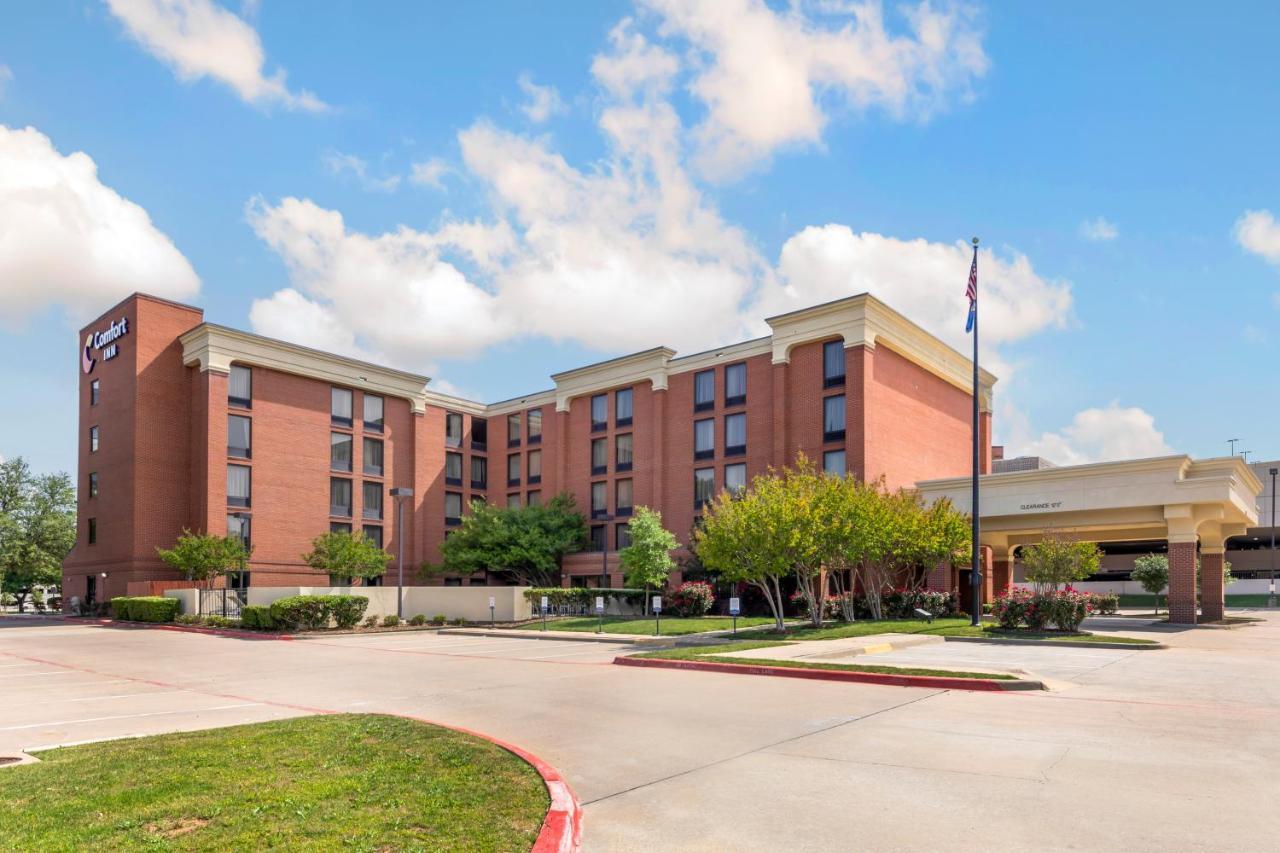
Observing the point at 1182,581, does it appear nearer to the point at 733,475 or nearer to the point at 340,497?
the point at 733,475

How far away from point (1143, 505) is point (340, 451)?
4476 cm

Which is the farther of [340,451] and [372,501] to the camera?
[372,501]

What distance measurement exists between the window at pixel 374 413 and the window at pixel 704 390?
21.8 m

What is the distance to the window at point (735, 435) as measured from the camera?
165 ft

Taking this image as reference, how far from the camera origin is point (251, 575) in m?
51.3

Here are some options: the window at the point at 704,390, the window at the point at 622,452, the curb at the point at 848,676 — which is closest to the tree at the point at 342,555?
the window at the point at 622,452

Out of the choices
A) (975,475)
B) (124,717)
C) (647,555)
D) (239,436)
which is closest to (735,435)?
A: (647,555)

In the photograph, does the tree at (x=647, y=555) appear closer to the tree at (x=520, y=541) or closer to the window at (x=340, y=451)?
the tree at (x=520, y=541)

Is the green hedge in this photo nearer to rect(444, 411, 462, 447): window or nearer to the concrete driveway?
the concrete driveway

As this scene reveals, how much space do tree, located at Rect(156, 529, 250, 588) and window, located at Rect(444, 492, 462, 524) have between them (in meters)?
17.3

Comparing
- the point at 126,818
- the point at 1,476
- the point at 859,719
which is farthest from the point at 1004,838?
the point at 1,476

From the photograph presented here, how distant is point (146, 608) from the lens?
44.2m

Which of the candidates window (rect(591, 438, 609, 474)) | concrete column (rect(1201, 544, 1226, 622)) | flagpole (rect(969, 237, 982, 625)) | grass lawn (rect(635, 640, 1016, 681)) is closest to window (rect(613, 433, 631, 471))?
window (rect(591, 438, 609, 474))

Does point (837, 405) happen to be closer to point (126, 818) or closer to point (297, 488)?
point (297, 488)
